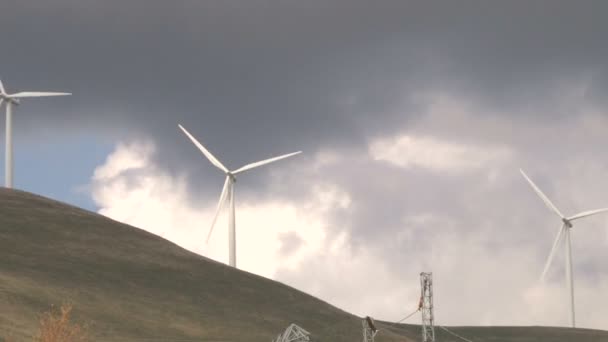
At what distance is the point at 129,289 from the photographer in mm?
129250

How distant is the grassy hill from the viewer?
113 meters

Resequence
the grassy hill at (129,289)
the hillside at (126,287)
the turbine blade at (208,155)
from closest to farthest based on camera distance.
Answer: the grassy hill at (129,289), the hillside at (126,287), the turbine blade at (208,155)

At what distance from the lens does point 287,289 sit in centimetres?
15550

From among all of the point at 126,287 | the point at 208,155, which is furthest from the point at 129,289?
the point at 208,155

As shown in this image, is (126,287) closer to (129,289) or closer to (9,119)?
(129,289)

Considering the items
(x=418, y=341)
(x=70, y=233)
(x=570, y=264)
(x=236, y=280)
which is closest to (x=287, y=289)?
(x=236, y=280)

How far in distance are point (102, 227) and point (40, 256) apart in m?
24.0

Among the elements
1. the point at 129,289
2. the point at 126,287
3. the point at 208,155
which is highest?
the point at 208,155

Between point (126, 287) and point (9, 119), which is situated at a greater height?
point (9, 119)

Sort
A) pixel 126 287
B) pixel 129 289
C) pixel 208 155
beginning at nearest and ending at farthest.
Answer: pixel 129 289 < pixel 126 287 < pixel 208 155

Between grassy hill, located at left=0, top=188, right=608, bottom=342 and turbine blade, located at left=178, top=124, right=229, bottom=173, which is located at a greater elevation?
turbine blade, located at left=178, top=124, right=229, bottom=173

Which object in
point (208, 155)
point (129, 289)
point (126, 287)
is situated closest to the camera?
point (129, 289)

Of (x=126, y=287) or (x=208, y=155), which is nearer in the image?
(x=126, y=287)

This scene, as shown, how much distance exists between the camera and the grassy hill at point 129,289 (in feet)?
371
